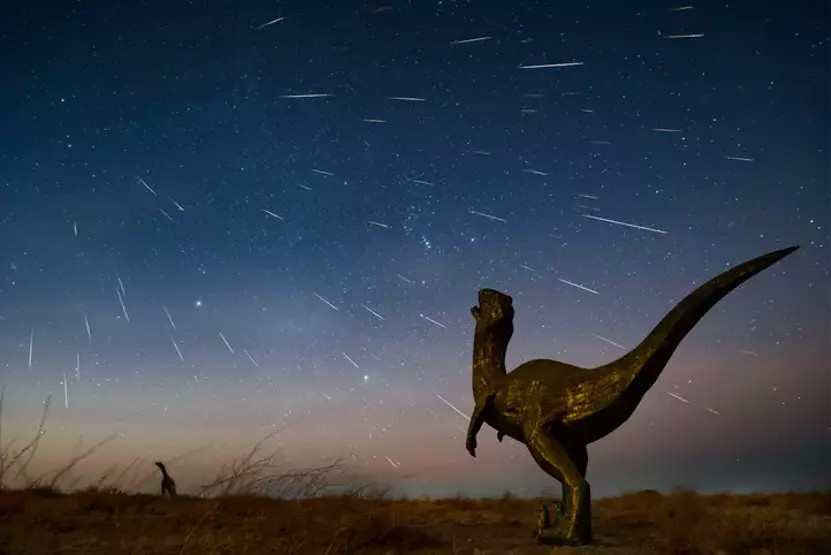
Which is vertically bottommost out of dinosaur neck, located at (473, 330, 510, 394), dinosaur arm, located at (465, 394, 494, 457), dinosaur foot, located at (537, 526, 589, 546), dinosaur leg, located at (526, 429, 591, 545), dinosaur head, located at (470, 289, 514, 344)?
dinosaur foot, located at (537, 526, 589, 546)

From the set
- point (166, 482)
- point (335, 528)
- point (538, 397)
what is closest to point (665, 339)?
point (538, 397)

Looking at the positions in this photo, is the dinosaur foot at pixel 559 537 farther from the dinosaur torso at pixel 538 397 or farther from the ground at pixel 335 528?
the dinosaur torso at pixel 538 397

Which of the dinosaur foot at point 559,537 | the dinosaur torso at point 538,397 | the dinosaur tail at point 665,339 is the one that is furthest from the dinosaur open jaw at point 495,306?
the dinosaur foot at point 559,537

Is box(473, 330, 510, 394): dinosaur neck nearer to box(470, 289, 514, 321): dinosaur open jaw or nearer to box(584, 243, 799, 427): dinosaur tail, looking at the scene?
box(470, 289, 514, 321): dinosaur open jaw

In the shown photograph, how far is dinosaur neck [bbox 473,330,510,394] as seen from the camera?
9068 millimetres

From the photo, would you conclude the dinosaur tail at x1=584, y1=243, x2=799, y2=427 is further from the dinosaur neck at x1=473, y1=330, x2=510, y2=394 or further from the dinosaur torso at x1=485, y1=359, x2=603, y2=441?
the dinosaur neck at x1=473, y1=330, x2=510, y2=394

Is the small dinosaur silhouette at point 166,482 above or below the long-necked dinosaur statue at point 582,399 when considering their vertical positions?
below

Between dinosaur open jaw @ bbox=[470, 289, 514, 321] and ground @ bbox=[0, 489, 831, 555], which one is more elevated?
dinosaur open jaw @ bbox=[470, 289, 514, 321]

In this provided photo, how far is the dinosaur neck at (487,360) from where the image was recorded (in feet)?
29.8

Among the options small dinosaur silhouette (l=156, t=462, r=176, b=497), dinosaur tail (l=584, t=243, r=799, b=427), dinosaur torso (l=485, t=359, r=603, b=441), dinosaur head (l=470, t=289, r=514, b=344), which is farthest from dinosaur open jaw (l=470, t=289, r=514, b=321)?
small dinosaur silhouette (l=156, t=462, r=176, b=497)

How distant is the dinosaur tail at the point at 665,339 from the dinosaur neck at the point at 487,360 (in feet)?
5.20

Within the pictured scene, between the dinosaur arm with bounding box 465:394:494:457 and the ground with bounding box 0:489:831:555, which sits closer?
the ground with bounding box 0:489:831:555

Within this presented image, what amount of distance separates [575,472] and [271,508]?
433 cm

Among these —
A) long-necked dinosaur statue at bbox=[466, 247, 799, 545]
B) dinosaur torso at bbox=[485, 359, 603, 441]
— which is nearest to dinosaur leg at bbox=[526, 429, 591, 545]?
long-necked dinosaur statue at bbox=[466, 247, 799, 545]
